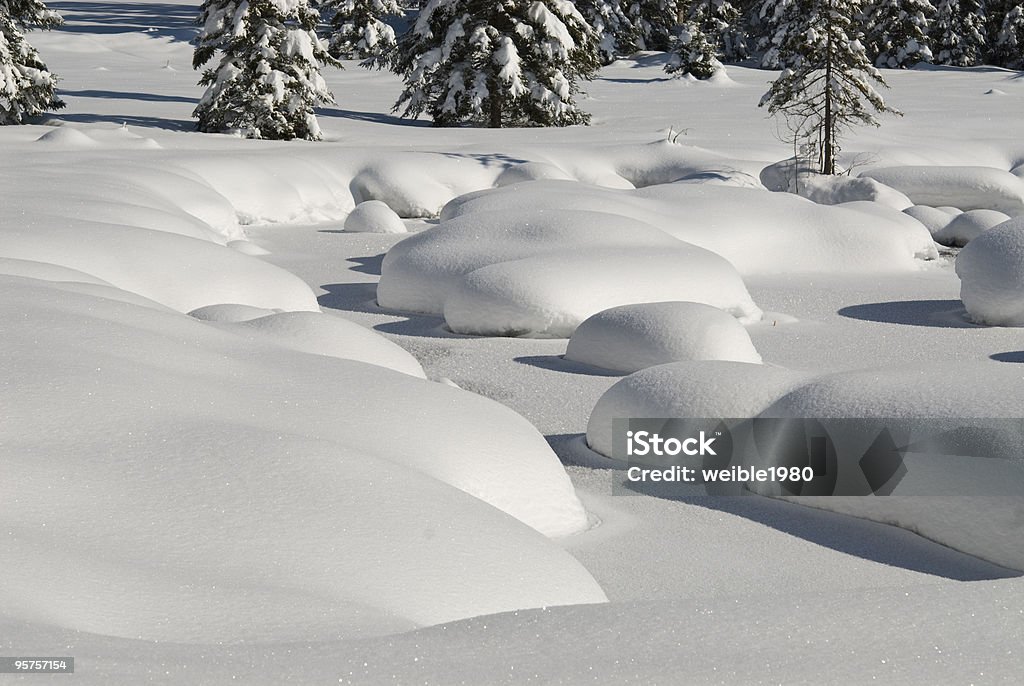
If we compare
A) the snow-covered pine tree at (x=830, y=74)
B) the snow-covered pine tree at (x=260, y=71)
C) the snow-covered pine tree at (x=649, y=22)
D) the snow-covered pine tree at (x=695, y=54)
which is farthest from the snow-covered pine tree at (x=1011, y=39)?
the snow-covered pine tree at (x=260, y=71)

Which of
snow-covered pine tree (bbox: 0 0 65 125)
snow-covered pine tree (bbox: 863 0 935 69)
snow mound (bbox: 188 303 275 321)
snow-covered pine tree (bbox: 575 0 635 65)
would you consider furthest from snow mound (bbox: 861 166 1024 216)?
snow-covered pine tree (bbox: 863 0 935 69)

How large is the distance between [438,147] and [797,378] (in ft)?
33.8

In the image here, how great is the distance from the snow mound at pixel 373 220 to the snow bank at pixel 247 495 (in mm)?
6665

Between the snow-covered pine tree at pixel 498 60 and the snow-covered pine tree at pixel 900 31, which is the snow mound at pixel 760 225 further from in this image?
the snow-covered pine tree at pixel 900 31

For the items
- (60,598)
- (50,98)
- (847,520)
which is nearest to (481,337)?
(847,520)

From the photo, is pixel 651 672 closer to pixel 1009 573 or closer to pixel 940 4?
pixel 1009 573

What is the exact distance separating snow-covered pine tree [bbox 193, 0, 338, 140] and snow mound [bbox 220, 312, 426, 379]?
1166 cm

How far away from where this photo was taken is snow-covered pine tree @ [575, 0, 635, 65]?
94.7 feet

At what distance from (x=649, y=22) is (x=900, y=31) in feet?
23.3

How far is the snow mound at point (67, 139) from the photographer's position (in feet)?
40.2

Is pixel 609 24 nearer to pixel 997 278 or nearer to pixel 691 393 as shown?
pixel 997 278

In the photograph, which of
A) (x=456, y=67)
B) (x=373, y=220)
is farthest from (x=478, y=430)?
(x=456, y=67)

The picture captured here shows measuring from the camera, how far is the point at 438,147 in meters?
14.3

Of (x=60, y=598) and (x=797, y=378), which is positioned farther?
(x=797, y=378)
